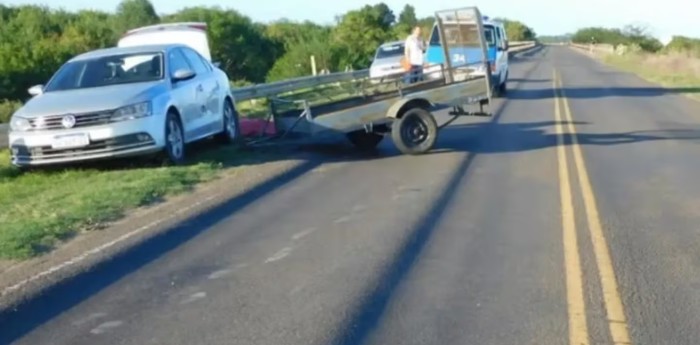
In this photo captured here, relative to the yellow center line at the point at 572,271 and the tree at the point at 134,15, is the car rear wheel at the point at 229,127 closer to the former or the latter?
the yellow center line at the point at 572,271

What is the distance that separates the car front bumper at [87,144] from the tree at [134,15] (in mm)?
50306

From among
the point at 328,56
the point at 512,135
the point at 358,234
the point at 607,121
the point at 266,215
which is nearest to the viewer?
the point at 358,234

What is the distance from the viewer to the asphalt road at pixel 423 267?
6855mm

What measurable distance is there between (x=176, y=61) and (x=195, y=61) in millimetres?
922

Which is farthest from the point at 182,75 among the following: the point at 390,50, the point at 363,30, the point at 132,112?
the point at 363,30

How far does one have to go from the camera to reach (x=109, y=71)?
1576cm

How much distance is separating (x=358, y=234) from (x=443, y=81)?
773 cm

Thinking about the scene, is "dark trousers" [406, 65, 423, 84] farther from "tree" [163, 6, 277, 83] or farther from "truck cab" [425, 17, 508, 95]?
"tree" [163, 6, 277, 83]

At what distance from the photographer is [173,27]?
2692 cm

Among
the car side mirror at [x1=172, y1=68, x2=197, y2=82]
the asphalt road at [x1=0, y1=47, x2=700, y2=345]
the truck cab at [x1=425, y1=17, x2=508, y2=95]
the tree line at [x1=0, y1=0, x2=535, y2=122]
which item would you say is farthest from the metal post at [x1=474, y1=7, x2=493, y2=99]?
the tree line at [x1=0, y1=0, x2=535, y2=122]

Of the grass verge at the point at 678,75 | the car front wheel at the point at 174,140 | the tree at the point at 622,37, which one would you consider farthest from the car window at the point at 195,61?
the tree at the point at 622,37

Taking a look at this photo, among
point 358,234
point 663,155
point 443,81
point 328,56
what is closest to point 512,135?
point 443,81

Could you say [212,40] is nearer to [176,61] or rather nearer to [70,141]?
[176,61]

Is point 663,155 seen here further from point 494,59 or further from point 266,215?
point 494,59
